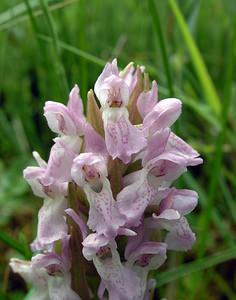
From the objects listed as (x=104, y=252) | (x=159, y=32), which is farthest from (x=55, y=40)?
(x=104, y=252)

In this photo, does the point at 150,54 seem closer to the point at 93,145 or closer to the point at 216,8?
the point at 216,8

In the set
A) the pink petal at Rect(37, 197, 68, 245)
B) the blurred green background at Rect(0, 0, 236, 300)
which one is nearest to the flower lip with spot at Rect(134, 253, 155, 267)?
the pink petal at Rect(37, 197, 68, 245)

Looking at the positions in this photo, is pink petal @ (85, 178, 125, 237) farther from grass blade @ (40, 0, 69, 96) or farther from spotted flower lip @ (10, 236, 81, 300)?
grass blade @ (40, 0, 69, 96)

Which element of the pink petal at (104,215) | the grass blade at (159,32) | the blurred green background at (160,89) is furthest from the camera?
the blurred green background at (160,89)

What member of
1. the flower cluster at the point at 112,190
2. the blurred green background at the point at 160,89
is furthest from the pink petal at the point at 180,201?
the blurred green background at the point at 160,89

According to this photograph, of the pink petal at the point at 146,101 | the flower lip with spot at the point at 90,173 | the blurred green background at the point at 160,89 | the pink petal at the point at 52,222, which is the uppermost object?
the pink petal at the point at 146,101

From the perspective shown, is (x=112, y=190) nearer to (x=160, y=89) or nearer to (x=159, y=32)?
(x=159, y=32)

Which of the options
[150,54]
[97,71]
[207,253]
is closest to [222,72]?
[150,54]

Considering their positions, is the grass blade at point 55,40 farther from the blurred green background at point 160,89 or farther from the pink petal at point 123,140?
the pink petal at point 123,140
